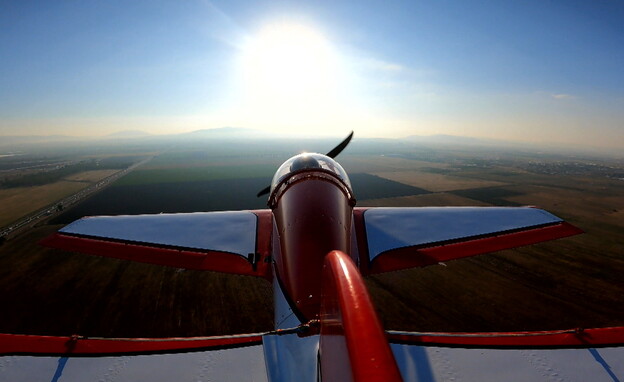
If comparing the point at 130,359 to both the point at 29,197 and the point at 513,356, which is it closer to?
the point at 513,356

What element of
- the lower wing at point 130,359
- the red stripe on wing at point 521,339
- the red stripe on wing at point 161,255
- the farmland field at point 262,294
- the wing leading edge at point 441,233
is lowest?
the farmland field at point 262,294

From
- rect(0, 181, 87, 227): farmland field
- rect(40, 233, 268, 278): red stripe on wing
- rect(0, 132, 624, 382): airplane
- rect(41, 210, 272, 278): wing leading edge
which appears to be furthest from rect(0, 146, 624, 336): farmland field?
rect(0, 181, 87, 227): farmland field

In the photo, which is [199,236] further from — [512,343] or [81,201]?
[81,201]

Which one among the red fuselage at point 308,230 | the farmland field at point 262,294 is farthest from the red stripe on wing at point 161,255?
the farmland field at point 262,294

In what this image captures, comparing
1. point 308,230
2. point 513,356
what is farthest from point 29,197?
point 513,356

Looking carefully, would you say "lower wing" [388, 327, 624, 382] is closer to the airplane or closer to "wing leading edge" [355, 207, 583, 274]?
the airplane

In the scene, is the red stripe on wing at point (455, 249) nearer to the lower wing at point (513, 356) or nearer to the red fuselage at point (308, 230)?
the red fuselage at point (308, 230)

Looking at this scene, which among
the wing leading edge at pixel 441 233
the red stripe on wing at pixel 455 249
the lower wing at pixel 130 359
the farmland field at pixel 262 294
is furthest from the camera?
the farmland field at pixel 262 294
